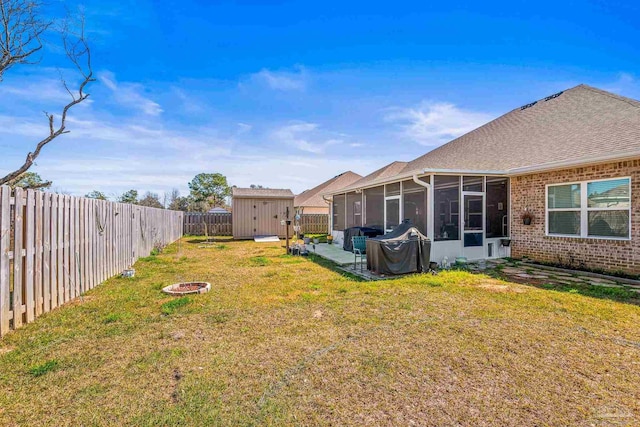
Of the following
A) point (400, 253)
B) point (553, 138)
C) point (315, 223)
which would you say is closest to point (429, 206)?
point (400, 253)

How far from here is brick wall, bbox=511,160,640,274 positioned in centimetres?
636

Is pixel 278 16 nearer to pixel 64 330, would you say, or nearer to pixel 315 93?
pixel 315 93

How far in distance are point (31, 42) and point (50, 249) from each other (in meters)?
7.76

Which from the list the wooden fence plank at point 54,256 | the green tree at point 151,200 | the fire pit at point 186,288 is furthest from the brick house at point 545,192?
the green tree at point 151,200

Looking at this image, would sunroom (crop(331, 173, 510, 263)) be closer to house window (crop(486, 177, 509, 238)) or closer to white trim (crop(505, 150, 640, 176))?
house window (crop(486, 177, 509, 238))

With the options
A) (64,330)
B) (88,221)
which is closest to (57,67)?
(88,221)

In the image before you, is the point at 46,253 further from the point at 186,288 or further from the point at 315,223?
the point at 315,223

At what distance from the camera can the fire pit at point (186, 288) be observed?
17.8 ft

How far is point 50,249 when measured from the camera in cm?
429

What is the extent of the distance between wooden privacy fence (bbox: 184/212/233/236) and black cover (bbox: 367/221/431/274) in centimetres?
1439

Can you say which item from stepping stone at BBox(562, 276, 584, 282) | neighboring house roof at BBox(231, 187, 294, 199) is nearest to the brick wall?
stepping stone at BBox(562, 276, 584, 282)

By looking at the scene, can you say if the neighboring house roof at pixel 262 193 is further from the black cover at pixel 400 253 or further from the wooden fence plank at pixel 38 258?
the wooden fence plank at pixel 38 258

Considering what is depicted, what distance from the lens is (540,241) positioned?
827 cm

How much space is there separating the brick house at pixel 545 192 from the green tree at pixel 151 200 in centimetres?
2823
